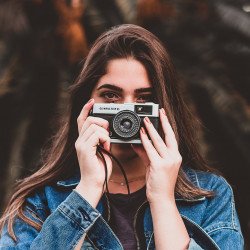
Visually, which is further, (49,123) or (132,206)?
(49,123)

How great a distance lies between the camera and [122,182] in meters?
2.30

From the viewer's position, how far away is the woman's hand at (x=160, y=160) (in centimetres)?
203

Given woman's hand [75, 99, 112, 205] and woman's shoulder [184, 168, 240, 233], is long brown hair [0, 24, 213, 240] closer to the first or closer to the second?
woman's shoulder [184, 168, 240, 233]

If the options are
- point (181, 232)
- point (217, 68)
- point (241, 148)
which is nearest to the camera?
point (181, 232)

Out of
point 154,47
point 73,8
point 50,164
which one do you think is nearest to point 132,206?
point 50,164

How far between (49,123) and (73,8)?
2.94 feet

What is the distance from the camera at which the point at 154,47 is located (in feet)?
7.72

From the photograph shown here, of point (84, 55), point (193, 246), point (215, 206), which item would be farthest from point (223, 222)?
point (84, 55)

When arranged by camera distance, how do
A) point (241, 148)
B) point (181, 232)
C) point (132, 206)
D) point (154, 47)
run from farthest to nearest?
point (241, 148)
point (154, 47)
point (132, 206)
point (181, 232)

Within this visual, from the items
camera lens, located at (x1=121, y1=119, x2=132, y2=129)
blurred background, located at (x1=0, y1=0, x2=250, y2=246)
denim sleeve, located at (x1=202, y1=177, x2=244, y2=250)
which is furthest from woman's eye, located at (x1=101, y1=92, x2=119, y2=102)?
blurred background, located at (x1=0, y1=0, x2=250, y2=246)

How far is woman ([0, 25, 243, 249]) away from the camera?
2.00 meters

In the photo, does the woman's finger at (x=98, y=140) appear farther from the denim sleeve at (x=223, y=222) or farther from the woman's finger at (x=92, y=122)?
the denim sleeve at (x=223, y=222)

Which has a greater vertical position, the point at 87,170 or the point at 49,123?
the point at 49,123

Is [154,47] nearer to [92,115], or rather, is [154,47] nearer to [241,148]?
[92,115]
